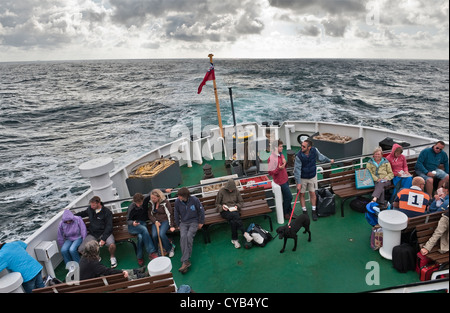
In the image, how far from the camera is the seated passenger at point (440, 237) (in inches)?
153

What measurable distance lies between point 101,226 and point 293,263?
3.17 m

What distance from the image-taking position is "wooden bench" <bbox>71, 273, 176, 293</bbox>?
3.43m

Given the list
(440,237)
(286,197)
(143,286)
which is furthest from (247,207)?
(440,237)

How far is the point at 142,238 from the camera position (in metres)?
5.09

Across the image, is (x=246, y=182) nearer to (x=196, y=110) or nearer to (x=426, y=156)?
(x=426, y=156)

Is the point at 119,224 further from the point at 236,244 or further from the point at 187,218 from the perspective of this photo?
the point at 236,244

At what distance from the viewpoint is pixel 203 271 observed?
4.75 m

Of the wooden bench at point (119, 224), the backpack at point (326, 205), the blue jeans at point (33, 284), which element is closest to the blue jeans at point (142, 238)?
the wooden bench at point (119, 224)

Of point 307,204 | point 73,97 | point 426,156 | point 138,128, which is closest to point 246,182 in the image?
point 307,204

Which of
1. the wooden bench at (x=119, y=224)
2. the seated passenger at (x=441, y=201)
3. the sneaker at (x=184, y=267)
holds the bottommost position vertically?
the sneaker at (x=184, y=267)

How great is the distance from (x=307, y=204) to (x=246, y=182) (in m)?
1.39

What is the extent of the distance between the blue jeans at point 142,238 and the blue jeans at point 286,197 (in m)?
2.48

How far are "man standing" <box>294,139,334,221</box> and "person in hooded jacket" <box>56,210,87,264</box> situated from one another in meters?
3.78

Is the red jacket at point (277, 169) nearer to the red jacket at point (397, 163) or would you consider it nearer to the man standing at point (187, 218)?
the man standing at point (187, 218)
